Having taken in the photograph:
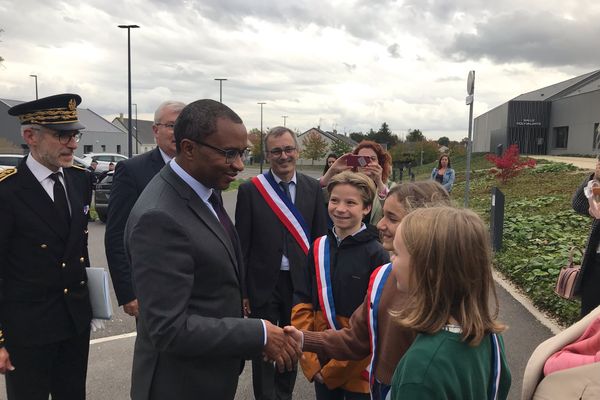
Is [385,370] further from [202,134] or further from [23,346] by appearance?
[23,346]

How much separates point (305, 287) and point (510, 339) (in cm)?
295

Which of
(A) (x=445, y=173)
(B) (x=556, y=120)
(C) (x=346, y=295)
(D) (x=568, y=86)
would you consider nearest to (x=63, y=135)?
(C) (x=346, y=295)

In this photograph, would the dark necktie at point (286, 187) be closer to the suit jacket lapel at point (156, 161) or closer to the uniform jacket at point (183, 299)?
the suit jacket lapel at point (156, 161)

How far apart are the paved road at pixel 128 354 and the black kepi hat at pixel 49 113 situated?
2.22 meters

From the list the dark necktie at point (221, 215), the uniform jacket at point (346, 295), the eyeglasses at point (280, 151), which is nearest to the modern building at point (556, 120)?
the eyeglasses at point (280, 151)

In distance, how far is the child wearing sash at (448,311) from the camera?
1.40 meters

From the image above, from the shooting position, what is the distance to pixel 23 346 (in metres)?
2.59

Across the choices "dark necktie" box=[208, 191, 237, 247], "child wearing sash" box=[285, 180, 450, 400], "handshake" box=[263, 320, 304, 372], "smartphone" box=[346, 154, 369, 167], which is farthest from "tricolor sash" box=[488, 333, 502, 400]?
"smartphone" box=[346, 154, 369, 167]

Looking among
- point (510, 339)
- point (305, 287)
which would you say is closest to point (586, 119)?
point (510, 339)

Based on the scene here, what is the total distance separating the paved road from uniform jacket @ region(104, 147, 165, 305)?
107 cm

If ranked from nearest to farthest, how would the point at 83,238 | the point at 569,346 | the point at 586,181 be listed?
1. the point at 569,346
2. the point at 83,238
3. the point at 586,181

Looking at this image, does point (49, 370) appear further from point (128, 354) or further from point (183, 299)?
point (128, 354)

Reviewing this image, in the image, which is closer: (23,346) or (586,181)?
(23,346)

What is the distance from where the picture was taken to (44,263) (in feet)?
8.60
